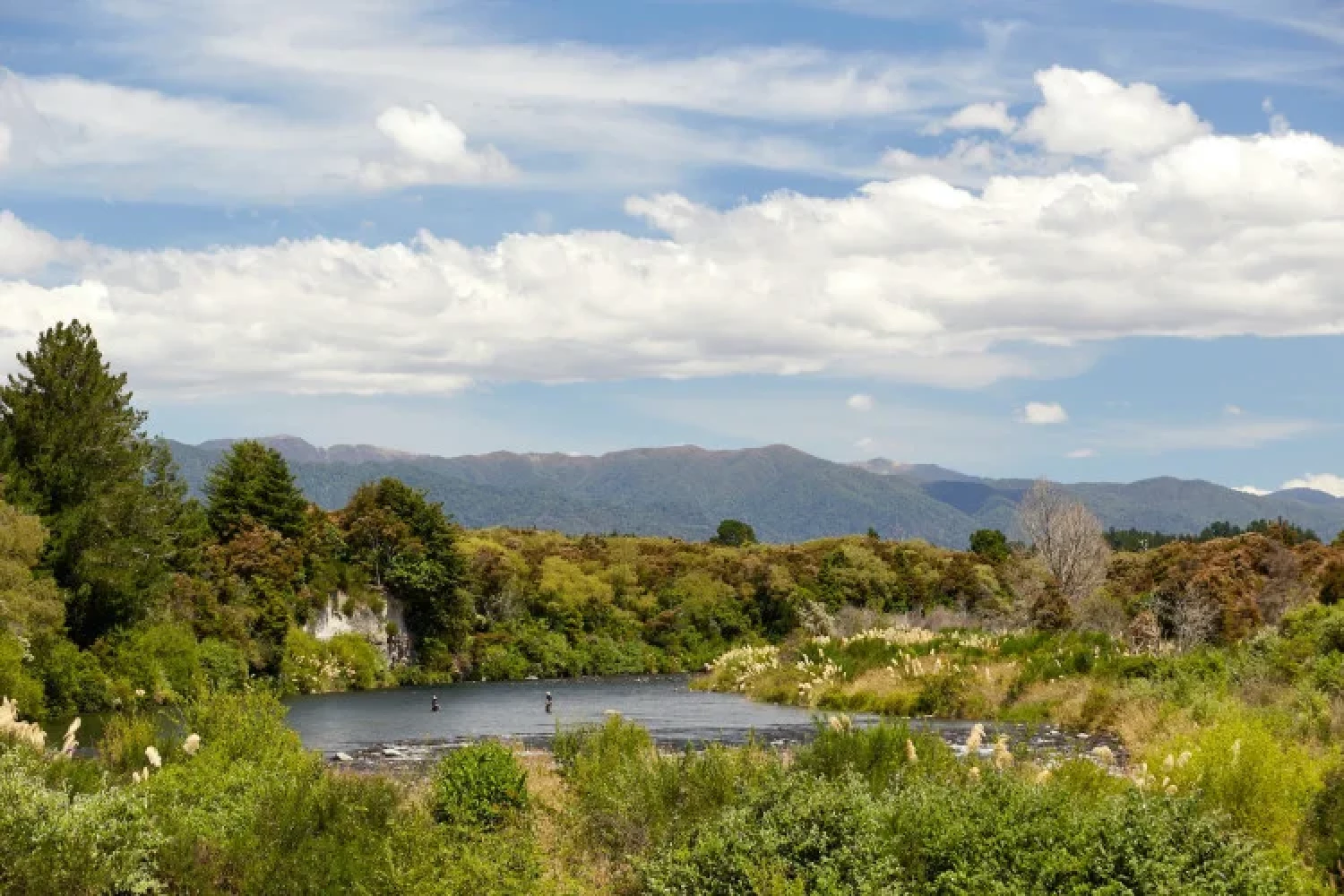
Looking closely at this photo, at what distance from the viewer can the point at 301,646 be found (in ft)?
214

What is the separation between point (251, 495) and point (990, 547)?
2537 inches

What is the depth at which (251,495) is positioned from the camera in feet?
229

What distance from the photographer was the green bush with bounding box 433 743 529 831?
16297mm

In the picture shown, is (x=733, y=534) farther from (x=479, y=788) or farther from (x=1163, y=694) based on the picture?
(x=479, y=788)

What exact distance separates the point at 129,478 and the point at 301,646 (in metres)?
15.0

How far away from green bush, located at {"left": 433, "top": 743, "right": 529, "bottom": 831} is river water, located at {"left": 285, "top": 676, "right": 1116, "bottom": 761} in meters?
2.49

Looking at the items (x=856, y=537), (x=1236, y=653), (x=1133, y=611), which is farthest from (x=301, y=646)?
(x=856, y=537)

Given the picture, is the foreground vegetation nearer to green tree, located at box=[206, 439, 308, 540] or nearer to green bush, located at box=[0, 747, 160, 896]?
green bush, located at box=[0, 747, 160, 896]

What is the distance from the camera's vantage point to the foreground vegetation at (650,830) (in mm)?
11938

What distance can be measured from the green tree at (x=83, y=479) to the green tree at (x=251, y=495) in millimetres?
14459

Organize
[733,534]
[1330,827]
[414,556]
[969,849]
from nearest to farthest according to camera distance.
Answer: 1. [969,849]
2. [1330,827]
3. [414,556]
4. [733,534]

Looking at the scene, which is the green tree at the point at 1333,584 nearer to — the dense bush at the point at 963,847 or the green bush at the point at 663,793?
the green bush at the point at 663,793

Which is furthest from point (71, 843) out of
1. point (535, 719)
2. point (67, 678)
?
point (67, 678)

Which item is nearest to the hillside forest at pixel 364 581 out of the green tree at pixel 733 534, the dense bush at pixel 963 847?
the dense bush at pixel 963 847
